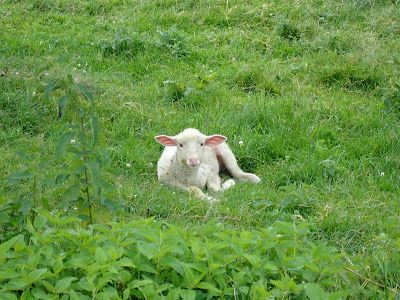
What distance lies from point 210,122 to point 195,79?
1.18m

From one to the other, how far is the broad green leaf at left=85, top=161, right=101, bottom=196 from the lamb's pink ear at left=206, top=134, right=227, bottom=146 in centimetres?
276

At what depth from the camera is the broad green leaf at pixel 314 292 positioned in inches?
133

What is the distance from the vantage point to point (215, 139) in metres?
6.68

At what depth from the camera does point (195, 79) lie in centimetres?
851

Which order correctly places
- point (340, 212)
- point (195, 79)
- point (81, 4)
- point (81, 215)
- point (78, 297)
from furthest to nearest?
point (81, 4) → point (195, 79) → point (340, 212) → point (81, 215) → point (78, 297)

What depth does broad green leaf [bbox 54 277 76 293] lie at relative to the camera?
3246 mm

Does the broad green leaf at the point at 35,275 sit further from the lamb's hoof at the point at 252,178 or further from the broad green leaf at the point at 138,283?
the lamb's hoof at the point at 252,178

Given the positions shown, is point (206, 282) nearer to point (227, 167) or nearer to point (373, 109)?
point (227, 167)

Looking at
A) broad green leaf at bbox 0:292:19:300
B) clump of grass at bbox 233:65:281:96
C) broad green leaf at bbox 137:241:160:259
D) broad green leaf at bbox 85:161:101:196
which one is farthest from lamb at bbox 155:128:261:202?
broad green leaf at bbox 0:292:19:300

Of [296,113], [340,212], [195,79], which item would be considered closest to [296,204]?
[340,212]

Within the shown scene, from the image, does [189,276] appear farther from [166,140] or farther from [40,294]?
[166,140]

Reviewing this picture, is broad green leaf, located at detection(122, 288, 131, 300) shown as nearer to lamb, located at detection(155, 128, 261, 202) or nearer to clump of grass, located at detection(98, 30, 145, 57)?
lamb, located at detection(155, 128, 261, 202)

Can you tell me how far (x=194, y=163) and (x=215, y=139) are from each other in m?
0.43

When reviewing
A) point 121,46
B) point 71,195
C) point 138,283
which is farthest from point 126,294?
point 121,46
